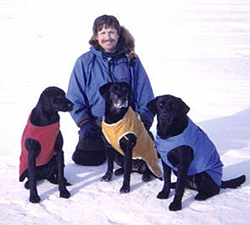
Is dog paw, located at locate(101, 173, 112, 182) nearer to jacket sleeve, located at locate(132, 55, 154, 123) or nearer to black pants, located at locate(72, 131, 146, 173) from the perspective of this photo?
black pants, located at locate(72, 131, 146, 173)

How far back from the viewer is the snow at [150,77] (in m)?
3.53

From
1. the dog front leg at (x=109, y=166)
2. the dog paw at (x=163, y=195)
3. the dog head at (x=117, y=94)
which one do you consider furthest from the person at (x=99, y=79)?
the dog paw at (x=163, y=195)

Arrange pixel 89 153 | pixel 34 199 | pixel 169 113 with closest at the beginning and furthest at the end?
pixel 169 113 < pixel 34 199 < pixel 89 153

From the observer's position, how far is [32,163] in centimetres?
356

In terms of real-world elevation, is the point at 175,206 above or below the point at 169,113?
below

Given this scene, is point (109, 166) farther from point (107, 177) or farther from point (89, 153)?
point (89, 153)

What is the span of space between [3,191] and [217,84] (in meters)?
4.85

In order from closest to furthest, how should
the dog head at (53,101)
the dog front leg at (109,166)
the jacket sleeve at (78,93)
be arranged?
1. the dog head at (53,101)
2. the dog front leg at (109,166)
3. the jacket sleeve at (78,93)

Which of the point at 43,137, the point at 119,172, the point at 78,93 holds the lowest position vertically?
the point at 119,172

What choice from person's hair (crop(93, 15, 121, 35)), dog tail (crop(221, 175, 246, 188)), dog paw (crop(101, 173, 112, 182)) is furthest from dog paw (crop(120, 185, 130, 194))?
person's hair (crop(93, 15, 121, 35))

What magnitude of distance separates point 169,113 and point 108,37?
1332 millimetres

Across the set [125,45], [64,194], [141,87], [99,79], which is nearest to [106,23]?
[125,45]

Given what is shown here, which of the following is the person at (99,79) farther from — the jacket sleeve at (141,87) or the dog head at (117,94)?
the dog head at (117,94)

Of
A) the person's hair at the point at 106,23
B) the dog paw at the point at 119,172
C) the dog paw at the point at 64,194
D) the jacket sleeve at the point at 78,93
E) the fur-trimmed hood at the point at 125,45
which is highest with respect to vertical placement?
the person's hair at the point at 106,23
